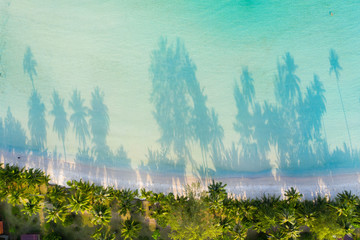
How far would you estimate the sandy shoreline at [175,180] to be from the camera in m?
13.1

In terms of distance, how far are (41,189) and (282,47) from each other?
15.6m

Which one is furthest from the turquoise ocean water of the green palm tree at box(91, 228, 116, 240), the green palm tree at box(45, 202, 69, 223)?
the green palm tree at box(91, 228, 116, 240)

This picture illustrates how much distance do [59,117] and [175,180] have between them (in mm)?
7626

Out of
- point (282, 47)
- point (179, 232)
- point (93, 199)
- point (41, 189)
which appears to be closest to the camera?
point (179, 232)

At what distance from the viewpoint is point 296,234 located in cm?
1109

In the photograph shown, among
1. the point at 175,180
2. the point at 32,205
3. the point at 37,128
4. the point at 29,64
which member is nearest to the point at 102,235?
the point at 32,205

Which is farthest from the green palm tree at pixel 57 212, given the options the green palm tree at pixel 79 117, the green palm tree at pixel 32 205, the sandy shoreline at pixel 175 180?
the green palm tree at pixel 79 117

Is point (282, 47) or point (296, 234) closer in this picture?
point (296, 234)

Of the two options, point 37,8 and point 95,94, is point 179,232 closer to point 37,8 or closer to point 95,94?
point 95,94

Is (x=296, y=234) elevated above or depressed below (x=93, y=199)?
below

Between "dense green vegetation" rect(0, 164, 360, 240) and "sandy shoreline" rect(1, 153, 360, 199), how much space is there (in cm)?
55

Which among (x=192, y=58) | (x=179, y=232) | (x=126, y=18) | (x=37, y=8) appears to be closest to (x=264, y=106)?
(x=192, y=58)

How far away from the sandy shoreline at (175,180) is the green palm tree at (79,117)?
63.8 inches

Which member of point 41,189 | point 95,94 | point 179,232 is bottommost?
point 179,232
